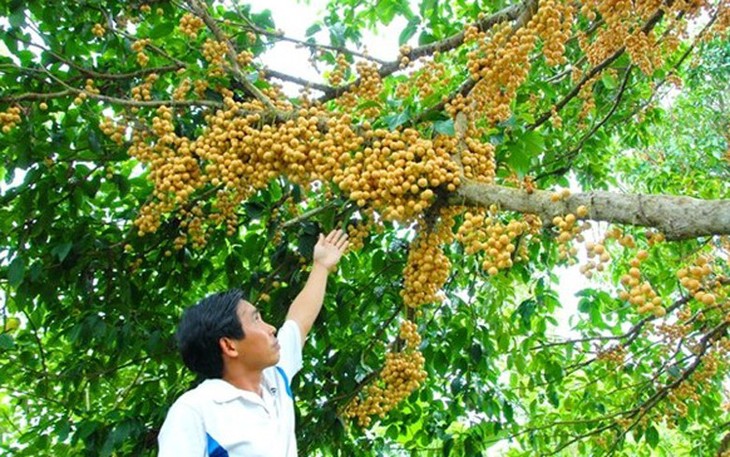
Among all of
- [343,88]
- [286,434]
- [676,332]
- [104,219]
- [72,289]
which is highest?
[104,219]

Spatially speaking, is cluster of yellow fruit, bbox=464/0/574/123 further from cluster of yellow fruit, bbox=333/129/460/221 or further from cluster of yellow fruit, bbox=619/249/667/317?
cluster of yellow fruit, bbox=619/249/667/317

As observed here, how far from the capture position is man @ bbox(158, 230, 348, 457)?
1.87 m

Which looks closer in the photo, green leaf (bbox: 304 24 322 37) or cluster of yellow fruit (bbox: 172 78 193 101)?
cluster of yellow fruit (bbox: 172 78 193 101)

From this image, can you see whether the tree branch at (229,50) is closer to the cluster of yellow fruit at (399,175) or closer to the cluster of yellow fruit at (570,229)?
the cluster of yellow fruit at (399,175)

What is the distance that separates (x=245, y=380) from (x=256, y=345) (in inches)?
4.1

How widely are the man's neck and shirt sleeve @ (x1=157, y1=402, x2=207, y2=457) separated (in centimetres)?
27

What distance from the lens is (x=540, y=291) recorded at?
380 cm

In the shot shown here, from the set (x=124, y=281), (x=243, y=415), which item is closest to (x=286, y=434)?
(x=243, y=415)

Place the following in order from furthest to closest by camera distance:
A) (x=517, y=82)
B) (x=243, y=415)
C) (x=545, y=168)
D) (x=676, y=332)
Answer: (x=545, y=168)
(x=676, y=332)
(x=517, y=82)
(x=243, y=415)

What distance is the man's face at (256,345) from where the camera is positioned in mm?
2154

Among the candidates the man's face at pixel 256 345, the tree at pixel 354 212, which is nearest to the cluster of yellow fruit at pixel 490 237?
the tree at pixel 354 212

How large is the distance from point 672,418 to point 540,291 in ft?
2.81

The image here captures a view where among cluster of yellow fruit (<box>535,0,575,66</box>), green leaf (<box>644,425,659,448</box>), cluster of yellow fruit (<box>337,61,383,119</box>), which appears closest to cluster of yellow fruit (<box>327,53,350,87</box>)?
cluster of yellow fruit (<box>337,61,383,119</box>)

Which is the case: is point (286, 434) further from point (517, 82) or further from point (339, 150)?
point (517, 82)
